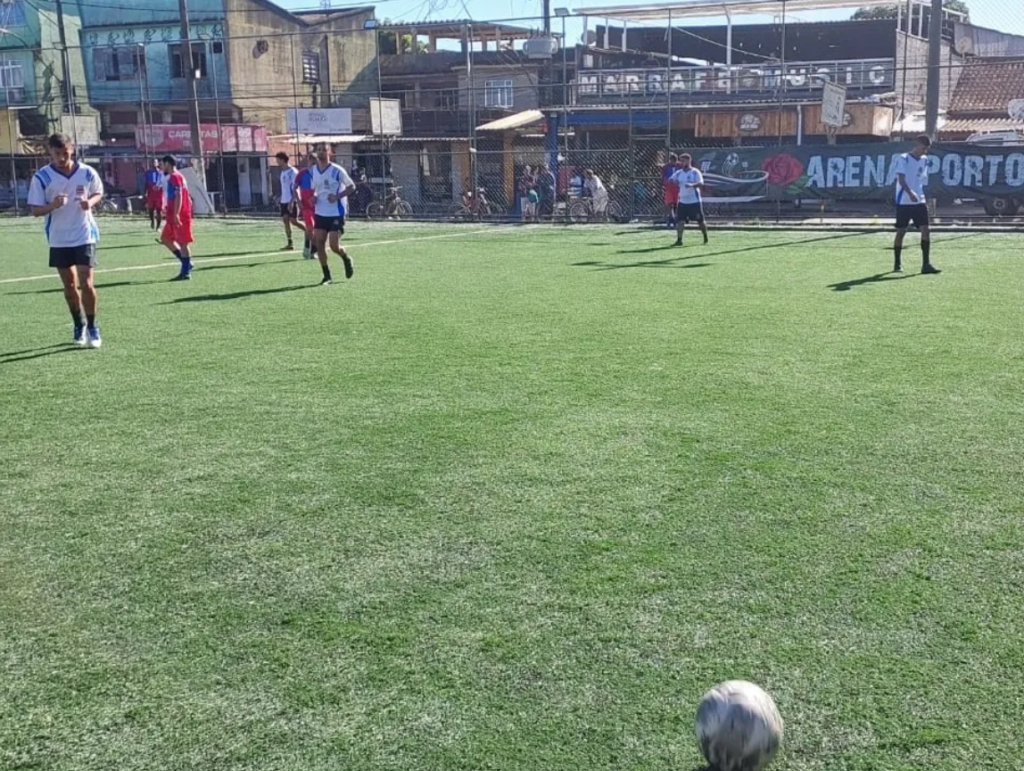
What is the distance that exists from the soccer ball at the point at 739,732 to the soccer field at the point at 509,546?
0.20 metres

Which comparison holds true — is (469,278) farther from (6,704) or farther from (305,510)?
(6,704)

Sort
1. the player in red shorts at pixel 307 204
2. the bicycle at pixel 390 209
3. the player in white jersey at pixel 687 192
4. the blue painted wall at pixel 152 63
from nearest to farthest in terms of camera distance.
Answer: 1. the player in red shorts at pixel 307 204
2. the player in white jersey at pixel 687 192
3. the bicycle at pixel 390 209
4. the blue painted wall at pixel 152 63

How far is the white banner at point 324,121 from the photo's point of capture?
34625 millimetres

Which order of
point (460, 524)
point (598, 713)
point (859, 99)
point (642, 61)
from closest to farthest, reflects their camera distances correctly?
point (598, 713), point (460, 524), point (859, 99), point (642, 61)

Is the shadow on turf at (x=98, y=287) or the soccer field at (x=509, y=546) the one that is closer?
the soccer field at (x=509, y=546)

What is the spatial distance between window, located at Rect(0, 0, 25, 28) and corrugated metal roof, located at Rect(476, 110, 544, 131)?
2429 cm

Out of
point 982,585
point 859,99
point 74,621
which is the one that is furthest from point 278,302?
point 859,99

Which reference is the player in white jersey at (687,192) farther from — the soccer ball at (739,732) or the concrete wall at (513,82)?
the concrete wall at (513,82)

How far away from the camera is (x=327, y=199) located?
13.8 metres

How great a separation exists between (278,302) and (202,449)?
647cm

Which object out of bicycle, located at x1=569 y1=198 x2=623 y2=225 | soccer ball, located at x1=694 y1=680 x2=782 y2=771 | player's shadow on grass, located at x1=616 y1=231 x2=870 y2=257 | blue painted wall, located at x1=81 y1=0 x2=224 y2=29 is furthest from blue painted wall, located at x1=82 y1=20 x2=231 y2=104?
soccer ball, located at x1=694 y1=680 x2=782 y2=771

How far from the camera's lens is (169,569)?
14.2 feet

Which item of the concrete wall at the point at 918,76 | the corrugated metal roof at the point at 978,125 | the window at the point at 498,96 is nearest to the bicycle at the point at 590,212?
the concrete wall at the point at 918,76

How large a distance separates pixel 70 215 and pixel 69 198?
0.49 ft
